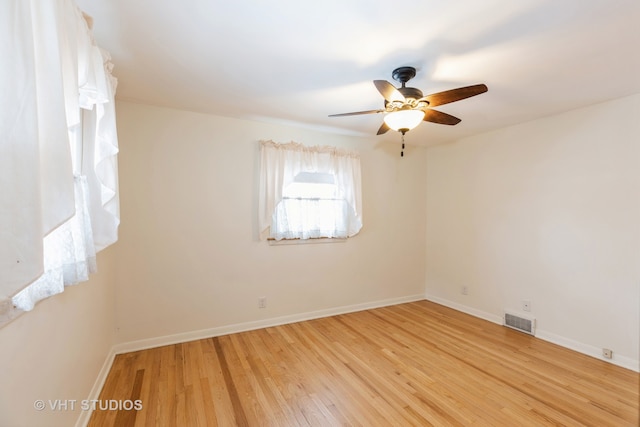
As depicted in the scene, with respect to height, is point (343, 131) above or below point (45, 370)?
above

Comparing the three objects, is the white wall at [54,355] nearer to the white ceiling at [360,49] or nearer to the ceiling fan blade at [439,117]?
the white ceiling at [360,49]

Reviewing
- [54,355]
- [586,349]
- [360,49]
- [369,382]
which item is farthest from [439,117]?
[54,355]

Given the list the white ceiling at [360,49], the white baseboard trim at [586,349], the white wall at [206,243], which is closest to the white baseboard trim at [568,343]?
the white baseboard trim at [586,349]

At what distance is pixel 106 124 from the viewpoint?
1606 millimetres

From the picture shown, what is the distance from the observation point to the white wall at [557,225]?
8.23ft

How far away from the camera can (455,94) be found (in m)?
1.87

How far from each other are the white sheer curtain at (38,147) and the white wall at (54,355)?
0.18 meters

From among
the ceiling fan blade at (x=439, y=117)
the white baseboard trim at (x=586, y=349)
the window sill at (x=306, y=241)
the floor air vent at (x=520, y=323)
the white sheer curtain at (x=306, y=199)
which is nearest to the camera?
the ceiling fan blade at (x=439, y=117)

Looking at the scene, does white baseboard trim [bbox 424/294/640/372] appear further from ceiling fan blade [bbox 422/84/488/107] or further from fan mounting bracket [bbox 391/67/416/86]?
fan mounting bracket [bbox 391/67/416/86]

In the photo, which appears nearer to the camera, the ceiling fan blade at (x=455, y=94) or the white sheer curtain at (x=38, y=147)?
the white sheer curtain at (x=38, y=147)

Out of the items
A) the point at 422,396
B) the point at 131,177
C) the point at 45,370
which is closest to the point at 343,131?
the point at 131,177

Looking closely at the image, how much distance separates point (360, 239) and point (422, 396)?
2132 mm

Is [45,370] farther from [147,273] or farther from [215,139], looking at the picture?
[215,139]

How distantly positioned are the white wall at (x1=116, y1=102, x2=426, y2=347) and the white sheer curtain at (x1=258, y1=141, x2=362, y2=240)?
14 centimetres
